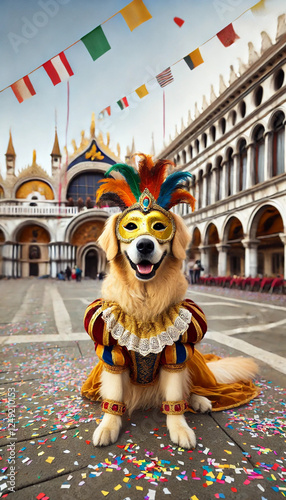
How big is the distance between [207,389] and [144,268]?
1.22 m

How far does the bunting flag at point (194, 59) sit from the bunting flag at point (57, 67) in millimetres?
2812

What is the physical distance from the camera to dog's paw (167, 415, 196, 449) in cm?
154

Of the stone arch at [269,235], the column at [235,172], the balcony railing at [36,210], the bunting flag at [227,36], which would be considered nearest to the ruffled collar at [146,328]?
the bunting flag at [227,36]

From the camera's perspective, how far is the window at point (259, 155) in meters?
14.6

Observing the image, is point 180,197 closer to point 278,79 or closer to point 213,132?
point 278,79

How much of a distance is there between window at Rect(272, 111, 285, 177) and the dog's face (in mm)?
13856

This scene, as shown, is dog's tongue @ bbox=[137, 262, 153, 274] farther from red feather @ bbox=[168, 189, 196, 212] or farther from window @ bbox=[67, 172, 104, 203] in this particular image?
window @ bbox=[67, 172, 104, 203]

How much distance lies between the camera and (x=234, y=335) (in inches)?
168

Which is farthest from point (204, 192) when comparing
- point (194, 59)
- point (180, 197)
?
point (180, 197)

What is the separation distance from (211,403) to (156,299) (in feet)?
3.31

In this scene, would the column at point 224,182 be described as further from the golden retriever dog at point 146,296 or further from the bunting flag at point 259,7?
the golden retriever dog at point 146,296

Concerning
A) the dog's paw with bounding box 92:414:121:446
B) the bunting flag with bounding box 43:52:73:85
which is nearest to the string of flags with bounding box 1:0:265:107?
the bunting flag with bounding box 43:52:73:85

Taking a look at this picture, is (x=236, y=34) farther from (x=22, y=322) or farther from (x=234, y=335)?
(x=22, y=322)

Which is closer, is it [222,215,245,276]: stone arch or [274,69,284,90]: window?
[274,69,284,90]: window
